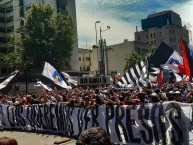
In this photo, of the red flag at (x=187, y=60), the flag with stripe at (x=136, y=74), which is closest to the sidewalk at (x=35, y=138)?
the flag with stripe at (x=136, y=74)

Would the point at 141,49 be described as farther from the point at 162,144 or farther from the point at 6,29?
the point at 162,144

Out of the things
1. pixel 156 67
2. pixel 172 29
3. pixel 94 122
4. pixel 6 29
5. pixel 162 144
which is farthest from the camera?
pixel 172 29

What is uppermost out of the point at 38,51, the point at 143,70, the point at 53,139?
the point at 38,51

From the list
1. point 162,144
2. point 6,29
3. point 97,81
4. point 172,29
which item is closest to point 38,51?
point 97,81

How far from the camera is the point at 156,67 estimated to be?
15883 mm

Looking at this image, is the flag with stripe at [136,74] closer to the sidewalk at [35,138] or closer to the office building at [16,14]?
the sidewalk at [35,138]

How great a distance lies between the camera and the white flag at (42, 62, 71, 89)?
17469 mm

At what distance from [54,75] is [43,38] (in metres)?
35.0

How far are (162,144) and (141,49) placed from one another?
272 ft

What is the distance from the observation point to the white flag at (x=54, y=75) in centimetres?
1747

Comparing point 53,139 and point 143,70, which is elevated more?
point 143,70

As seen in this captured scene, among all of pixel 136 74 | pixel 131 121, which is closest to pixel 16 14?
pixel 136 74

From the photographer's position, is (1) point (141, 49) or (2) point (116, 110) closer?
(2) point (116, 110)

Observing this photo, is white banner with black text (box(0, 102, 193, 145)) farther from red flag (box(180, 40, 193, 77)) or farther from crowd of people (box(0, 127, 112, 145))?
crowd of people (box(0, 127, 112, 145))
